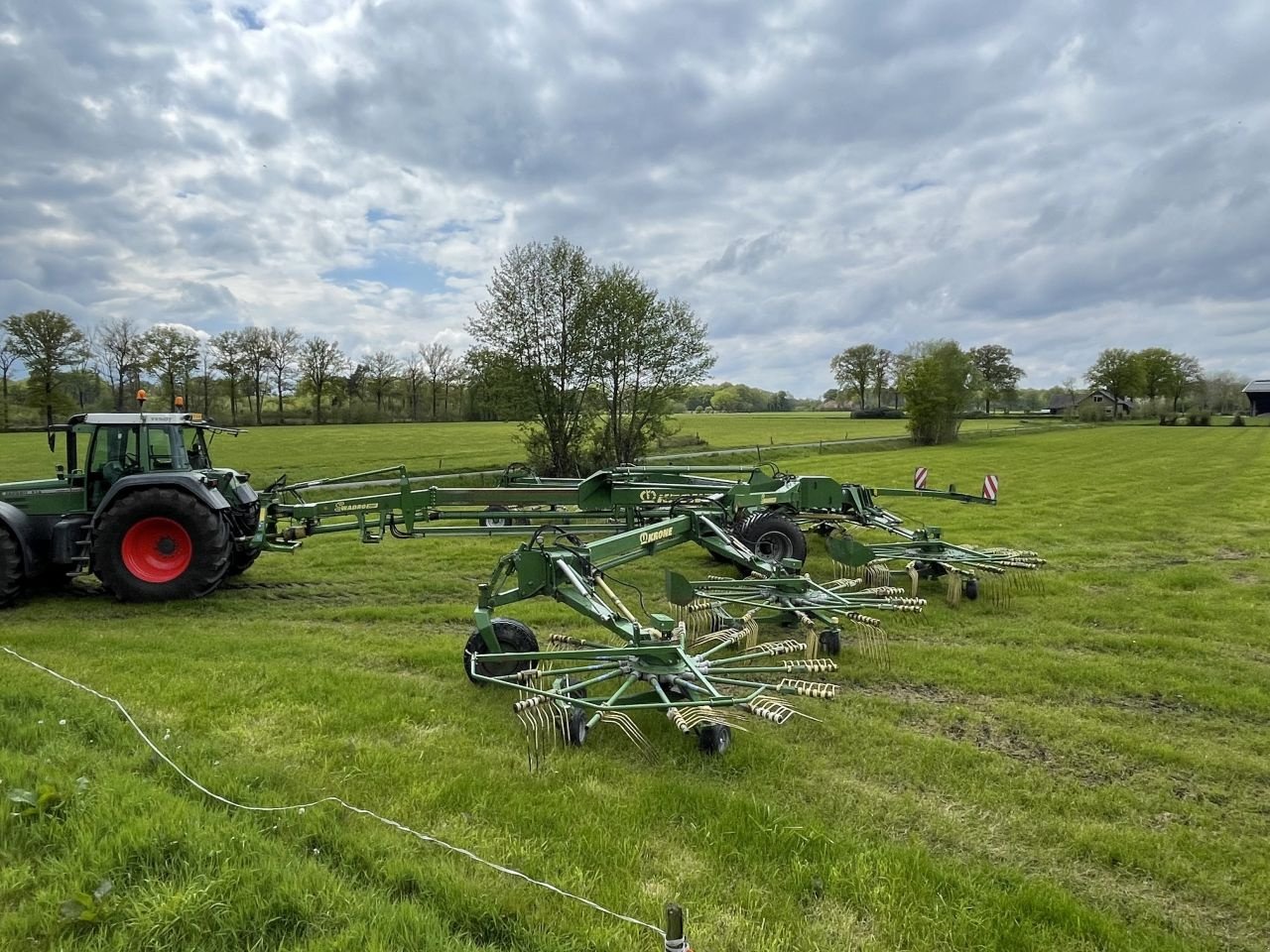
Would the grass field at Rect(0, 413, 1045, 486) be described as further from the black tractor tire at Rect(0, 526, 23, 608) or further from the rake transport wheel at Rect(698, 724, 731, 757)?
the rake transport wheel at Rect(698, 724, 731, 757)

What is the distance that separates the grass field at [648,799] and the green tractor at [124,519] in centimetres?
79

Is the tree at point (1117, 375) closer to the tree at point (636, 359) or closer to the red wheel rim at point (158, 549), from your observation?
the tree at point (636, 359)

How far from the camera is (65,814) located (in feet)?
10.9

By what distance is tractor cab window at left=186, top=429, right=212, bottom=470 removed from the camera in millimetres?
9000

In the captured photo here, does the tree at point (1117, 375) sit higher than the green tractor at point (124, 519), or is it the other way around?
the tree at point (1117, 375)

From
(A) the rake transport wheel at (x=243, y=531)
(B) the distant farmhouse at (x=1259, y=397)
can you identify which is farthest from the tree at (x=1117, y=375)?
(A) the rake transport wheel at (x=243, y=531)

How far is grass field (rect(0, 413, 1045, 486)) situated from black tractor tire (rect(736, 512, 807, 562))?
1523cm

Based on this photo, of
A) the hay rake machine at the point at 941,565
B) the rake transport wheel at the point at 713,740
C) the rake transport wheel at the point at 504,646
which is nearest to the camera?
the rake transport wheel at the point at 713,740

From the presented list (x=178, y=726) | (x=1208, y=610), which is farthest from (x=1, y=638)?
(x=1208, y=610)

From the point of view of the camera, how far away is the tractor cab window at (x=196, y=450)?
9000 millimetres

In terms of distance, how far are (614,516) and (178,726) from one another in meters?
5.23

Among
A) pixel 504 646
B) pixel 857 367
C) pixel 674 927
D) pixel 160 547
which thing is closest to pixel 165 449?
pixel 160 547

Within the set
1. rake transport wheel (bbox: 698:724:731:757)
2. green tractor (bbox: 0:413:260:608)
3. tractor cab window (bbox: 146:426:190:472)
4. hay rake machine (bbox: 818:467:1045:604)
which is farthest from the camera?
tractor cab window (bbox: 146:426:190:472)

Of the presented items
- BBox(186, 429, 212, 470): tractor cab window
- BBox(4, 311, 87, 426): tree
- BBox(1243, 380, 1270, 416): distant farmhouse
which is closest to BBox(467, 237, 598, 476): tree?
BBox(186, 429, 212, 470): tractor cab window
